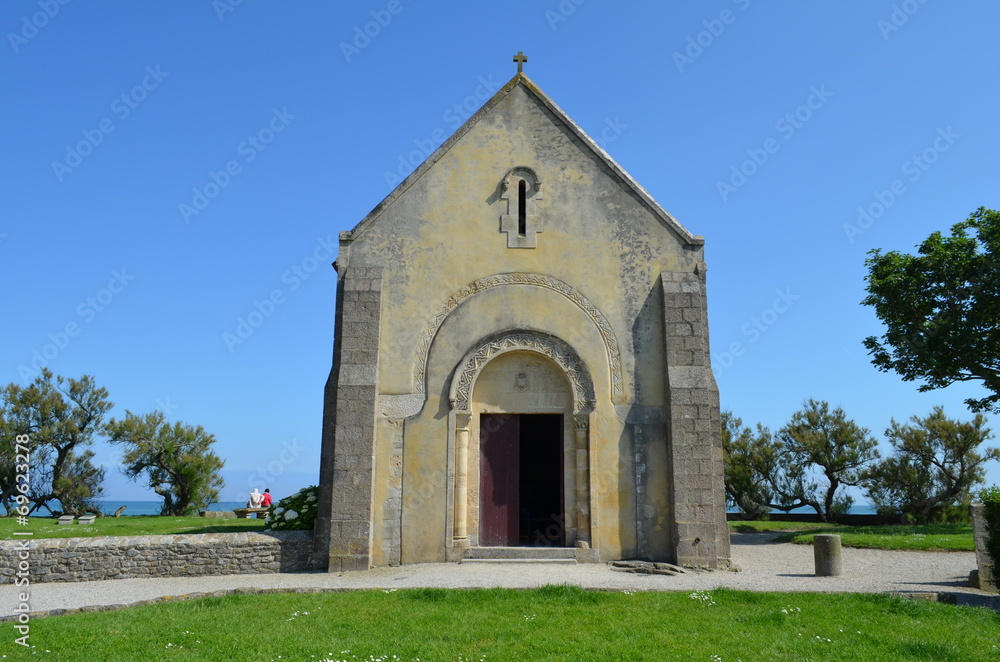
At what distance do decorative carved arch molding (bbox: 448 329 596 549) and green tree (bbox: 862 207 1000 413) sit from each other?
1262 cm

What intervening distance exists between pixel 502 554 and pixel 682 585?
3937 mm

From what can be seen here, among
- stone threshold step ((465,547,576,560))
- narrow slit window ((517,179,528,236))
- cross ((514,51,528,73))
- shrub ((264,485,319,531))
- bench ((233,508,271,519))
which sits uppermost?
cross ((514,51,528,73))

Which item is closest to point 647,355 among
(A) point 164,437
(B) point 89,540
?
(B) point 89,540

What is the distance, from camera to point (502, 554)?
1382 cm

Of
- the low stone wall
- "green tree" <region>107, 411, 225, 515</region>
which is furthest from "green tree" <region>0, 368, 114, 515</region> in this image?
the low stone wall

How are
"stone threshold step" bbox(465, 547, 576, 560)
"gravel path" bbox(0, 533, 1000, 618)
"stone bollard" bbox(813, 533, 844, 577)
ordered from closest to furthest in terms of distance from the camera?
1. "gravel path" bbox(0, 533, 1000, 618)
2. "stone bollard" bbox(813, 533, 844, 577)
3. "stone threshold step" bbox(465, 547, 576, 560)

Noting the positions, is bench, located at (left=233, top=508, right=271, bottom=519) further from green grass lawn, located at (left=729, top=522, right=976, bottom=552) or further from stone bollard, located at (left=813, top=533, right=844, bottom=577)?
stone bollard, located at (left=813, top=533, right=844, bottom=577)

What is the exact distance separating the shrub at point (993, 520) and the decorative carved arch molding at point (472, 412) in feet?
22.0

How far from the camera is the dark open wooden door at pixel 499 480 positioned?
14492mm

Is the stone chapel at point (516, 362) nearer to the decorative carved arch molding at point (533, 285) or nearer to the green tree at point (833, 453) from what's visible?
the decorative carved arch molding at point (533, 285)

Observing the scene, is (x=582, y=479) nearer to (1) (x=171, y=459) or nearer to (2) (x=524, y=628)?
(2) (x=524, y=628)

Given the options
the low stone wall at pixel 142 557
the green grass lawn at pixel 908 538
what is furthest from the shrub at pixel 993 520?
the low stone wall at pixel 142 557

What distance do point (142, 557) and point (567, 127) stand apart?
1251 cm

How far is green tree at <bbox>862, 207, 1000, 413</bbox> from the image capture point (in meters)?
20.0
